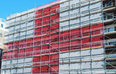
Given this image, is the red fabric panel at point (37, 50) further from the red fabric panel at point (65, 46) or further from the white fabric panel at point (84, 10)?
the white fabric panel at point (84, 10)

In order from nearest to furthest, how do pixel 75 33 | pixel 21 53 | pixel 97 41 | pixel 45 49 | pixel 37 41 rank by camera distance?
pixel 97 41, pixel 75 33, pixel 45 49, pixel 37 41, pixel 21 53

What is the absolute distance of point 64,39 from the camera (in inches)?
1176

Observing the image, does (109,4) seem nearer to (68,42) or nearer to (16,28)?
(68,42)

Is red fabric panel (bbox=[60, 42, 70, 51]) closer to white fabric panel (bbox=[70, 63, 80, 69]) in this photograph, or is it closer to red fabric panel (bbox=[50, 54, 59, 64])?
red fabric panel (bbox=[50, 54, 59, 64])

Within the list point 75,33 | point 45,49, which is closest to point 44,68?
point 45,49

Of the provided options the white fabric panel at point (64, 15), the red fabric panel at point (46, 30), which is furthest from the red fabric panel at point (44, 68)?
the white fabric panel at point (64, 15)

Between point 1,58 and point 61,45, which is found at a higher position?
point 61,45

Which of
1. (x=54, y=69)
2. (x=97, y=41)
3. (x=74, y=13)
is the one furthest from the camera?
(x=74, y=13)

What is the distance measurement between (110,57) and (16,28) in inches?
870

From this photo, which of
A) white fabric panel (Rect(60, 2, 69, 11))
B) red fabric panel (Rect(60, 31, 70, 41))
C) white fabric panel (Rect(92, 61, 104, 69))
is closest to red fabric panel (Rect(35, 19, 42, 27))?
white fabric panel (Rect(60, 2, 69, 11))

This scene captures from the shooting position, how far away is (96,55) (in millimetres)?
25688

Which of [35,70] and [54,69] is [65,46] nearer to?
[54,69]

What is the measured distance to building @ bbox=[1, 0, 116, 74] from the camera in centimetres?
2584

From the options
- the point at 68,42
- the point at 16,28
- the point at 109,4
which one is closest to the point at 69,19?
the point at 68,42
